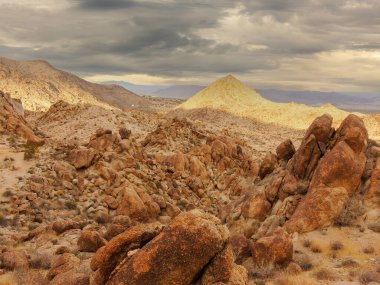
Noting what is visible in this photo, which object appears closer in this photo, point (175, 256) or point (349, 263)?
point (175, 256)

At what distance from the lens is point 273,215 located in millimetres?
18891

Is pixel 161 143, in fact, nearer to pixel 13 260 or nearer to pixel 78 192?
pixel 78 192

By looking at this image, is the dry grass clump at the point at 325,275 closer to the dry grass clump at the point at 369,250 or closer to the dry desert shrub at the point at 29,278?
the dry grass clump at the point at 369,250

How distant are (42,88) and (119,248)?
430ft

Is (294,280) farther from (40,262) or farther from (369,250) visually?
(40,262)

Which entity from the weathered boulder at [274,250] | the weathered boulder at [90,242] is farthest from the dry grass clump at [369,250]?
the weathered boulder at [90,242]

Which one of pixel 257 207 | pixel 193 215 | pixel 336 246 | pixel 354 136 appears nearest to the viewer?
pixel 193 215

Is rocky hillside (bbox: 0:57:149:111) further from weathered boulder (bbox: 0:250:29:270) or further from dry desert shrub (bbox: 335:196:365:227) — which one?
dry desert shrub (bbox: 335:196:365:227)

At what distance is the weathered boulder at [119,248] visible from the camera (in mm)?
9391

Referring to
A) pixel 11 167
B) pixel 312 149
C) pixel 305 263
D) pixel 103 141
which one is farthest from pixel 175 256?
pixel 103 141

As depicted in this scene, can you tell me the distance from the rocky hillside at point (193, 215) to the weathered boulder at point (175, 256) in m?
0.02

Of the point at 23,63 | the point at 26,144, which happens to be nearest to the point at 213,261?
the point at 26,144

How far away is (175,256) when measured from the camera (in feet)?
28.1

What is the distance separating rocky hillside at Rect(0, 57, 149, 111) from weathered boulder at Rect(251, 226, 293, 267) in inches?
3776
